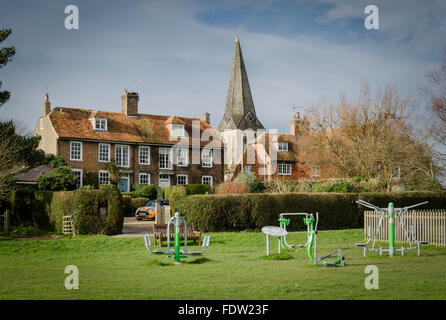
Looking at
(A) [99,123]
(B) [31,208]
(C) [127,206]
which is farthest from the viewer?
(A) [99,123]

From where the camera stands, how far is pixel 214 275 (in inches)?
505

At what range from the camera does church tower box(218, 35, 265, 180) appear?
3002 inches

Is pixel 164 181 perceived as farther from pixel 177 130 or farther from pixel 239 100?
pixel 239 100

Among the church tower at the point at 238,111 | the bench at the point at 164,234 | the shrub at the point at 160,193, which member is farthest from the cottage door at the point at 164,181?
the bench at the point at 164,234

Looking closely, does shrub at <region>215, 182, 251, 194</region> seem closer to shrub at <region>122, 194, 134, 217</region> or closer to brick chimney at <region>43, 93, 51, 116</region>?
shrub at <region>122, 194, 134, 217</region>

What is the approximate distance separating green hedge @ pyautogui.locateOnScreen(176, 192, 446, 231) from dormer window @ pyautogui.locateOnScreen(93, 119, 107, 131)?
24.2m

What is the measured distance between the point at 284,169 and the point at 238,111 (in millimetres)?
19055

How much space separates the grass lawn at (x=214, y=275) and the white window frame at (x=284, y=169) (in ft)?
131

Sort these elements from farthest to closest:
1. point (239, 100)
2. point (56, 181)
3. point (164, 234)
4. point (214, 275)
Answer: point (239, 100), point (56, 181), point (164, 234), point (214, 275)

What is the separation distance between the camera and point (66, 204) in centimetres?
2644

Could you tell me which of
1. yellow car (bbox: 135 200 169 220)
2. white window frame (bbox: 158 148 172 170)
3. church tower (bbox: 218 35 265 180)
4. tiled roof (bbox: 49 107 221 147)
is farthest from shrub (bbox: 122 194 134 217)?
church tower (bbox: 218 35 265 180)

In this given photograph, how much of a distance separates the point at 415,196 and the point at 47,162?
29.5 m

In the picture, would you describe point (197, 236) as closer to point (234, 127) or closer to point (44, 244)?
point (44, 244)

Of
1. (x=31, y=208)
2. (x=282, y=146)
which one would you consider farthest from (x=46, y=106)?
(x=282, y=146)
